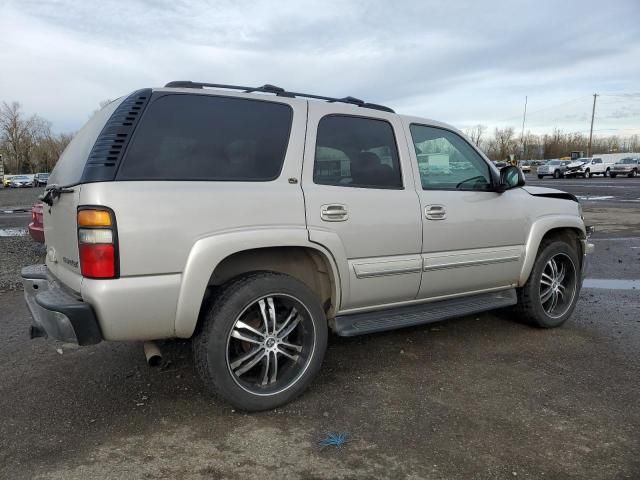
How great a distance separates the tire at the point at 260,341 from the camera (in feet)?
9.82

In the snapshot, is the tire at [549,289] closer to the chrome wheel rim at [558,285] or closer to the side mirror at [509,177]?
the chrome wheel rim at [558,285]

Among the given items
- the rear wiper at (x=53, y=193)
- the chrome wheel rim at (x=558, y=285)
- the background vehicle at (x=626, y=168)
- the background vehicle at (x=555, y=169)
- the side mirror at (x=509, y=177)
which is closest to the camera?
the rear wiper at (x=53, y=193)

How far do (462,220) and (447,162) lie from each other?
20.0 inches

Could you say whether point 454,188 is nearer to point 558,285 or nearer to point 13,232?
point 558,285

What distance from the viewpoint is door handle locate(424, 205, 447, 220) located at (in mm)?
3809

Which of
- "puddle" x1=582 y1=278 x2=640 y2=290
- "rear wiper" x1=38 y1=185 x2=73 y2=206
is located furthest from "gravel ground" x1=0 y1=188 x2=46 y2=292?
"puddle" x1=582 y1=278 x2=640 y2=290

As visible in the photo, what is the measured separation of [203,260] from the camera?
2879mm

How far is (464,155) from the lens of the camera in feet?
14.3

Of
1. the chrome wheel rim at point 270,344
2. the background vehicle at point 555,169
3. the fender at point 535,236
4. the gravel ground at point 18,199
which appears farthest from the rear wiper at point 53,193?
the background vehicle at point 555,169

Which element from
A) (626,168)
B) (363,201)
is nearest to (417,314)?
(363,201)

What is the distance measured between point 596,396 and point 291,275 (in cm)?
216

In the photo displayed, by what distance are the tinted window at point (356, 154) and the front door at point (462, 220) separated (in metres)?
0.25

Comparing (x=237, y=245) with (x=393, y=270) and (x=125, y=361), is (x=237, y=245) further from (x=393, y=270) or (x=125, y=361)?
(x=125, y=361)

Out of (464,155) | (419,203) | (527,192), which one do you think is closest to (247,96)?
(419,203)
